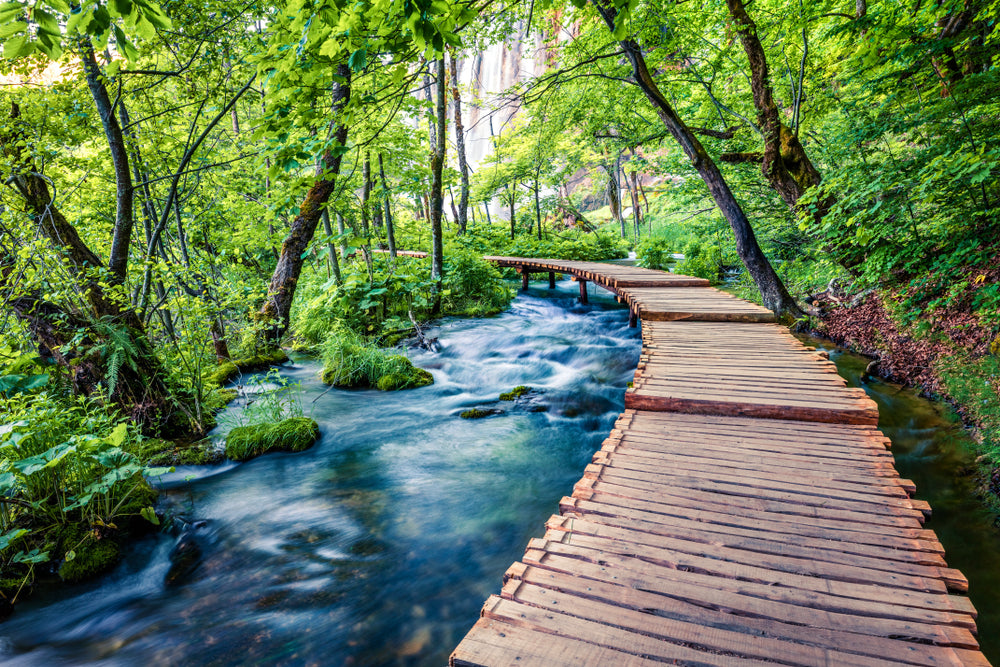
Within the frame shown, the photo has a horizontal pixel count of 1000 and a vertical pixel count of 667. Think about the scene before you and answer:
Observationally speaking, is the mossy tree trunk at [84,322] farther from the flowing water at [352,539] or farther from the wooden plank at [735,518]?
the wooden plank at [735,518]

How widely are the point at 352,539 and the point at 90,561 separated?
1.91 metres

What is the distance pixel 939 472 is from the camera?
437cm

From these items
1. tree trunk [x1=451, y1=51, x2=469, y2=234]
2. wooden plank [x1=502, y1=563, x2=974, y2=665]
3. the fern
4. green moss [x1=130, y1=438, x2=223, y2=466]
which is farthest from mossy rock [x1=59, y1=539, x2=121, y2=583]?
tree trunk [x1=451, y1=51, x2=469, y2=234]

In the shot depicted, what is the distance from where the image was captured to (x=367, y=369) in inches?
Answer: 297

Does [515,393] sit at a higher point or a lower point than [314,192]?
lower

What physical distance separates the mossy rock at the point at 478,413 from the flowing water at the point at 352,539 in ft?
0.37

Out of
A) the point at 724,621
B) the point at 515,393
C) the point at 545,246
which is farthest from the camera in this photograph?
the point at 545,246

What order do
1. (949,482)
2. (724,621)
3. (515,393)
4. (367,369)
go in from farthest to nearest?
(367,369)
(515,393)
(949,482)
(724,621)

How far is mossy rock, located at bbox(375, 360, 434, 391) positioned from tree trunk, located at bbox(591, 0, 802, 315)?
5.48 meters

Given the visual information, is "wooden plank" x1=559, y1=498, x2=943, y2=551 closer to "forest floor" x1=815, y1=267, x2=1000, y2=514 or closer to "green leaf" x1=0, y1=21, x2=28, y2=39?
"forest floor" x1=815, y1=267, x2=1000, y2=514

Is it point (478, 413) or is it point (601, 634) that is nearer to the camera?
point (601, 634)

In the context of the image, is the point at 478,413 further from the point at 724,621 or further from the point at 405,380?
the point at 724,621

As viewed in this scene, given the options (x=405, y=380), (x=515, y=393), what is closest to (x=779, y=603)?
(x=515, y=393)

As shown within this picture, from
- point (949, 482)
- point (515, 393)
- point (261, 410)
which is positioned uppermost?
point (261, 410)
